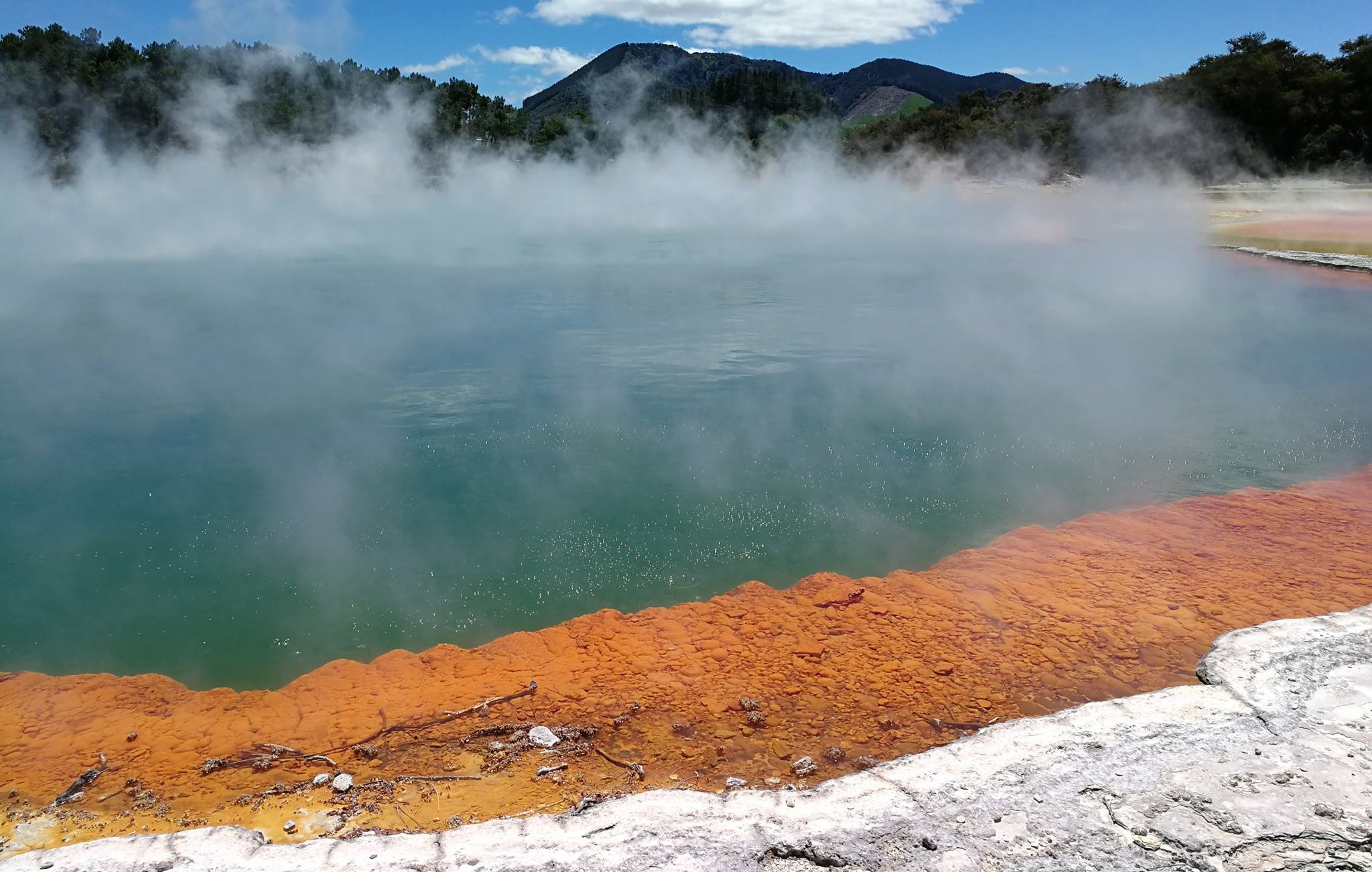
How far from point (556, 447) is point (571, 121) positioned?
37.3m

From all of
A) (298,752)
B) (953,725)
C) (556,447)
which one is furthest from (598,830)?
(556,447)

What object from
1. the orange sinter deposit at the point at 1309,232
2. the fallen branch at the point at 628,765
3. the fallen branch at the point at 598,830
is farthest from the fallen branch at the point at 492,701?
the orange sinter deposit at the point at 1309,232

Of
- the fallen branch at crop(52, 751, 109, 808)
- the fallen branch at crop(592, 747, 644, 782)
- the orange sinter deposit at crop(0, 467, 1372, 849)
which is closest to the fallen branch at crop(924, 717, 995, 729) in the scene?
the orange sinter deposit at crop(0, 467, 1372, 849)

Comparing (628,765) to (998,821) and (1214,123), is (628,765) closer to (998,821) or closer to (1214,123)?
(998,821)

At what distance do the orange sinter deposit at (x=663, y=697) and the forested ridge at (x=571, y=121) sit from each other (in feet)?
90.0

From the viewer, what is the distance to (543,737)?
11.0 feet

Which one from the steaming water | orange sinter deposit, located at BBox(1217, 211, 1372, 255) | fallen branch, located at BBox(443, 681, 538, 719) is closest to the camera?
fallen branch, located at BBox(443, 681, 538, 719)

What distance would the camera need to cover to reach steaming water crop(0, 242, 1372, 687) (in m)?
4.70

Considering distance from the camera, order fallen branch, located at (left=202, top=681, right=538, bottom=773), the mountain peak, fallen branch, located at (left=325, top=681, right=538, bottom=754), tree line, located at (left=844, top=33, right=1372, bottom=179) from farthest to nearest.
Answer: the mountain peak → tree line, located at (left=844, top=33, right=1372, bottom=179) → fallen branch, located at (left=325, top=681, right=538, bottom=754) → fallen branch, located at (left=202, top=681, right=538, bottom=773)

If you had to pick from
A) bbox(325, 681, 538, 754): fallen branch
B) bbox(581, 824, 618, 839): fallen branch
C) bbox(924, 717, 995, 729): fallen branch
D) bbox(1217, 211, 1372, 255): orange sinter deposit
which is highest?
bbox(1217, 211, 1372, 255): orange sinter deposit

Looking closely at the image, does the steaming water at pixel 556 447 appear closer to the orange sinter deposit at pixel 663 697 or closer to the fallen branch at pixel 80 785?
the orange sinter deposit at pixel 663 697

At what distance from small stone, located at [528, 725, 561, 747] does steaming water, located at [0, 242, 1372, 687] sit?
101cm

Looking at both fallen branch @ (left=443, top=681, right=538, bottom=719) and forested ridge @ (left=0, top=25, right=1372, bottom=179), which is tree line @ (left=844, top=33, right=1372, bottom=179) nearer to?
forested ridge @ (left=0, top=25, right=1372, bottom=179)

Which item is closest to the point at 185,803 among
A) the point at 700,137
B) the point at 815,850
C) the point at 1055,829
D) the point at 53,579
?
the point at 815,850
